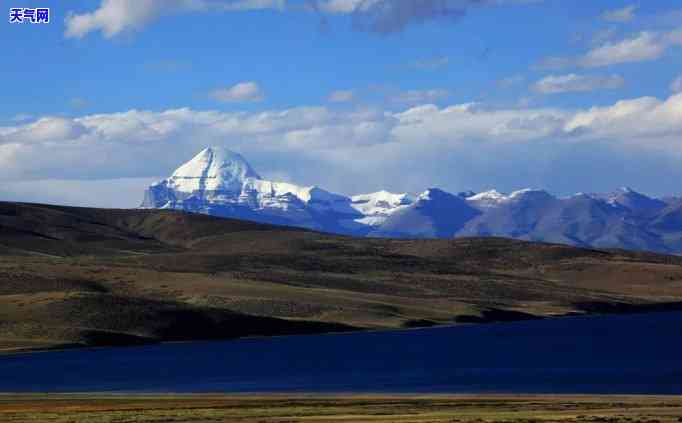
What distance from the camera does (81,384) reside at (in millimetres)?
120938

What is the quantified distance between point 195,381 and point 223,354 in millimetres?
35585

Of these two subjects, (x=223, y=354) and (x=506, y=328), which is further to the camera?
(x=506, y=328)

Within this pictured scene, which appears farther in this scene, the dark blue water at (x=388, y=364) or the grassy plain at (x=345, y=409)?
the dark blue water at (x=388, y=364)

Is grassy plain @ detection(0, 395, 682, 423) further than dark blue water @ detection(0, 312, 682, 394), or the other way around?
dark blue water @ detection(0, 312, 682, 394)

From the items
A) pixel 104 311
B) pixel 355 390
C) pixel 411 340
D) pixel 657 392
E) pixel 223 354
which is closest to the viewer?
pixel 657 392

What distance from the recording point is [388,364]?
5315 inches

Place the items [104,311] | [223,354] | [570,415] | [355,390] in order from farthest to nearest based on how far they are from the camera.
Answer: [104,311] < [223,354] < [355,390] < [570,415]

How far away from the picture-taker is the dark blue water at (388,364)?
112 m

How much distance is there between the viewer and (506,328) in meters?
197

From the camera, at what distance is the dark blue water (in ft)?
369

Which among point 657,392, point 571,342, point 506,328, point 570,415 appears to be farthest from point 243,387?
point 506,328

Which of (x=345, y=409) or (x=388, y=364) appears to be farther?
(x=388, y=364)

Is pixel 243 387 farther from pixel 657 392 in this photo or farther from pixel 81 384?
pixel 657 392

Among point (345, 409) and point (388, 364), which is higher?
point (388, 364)
